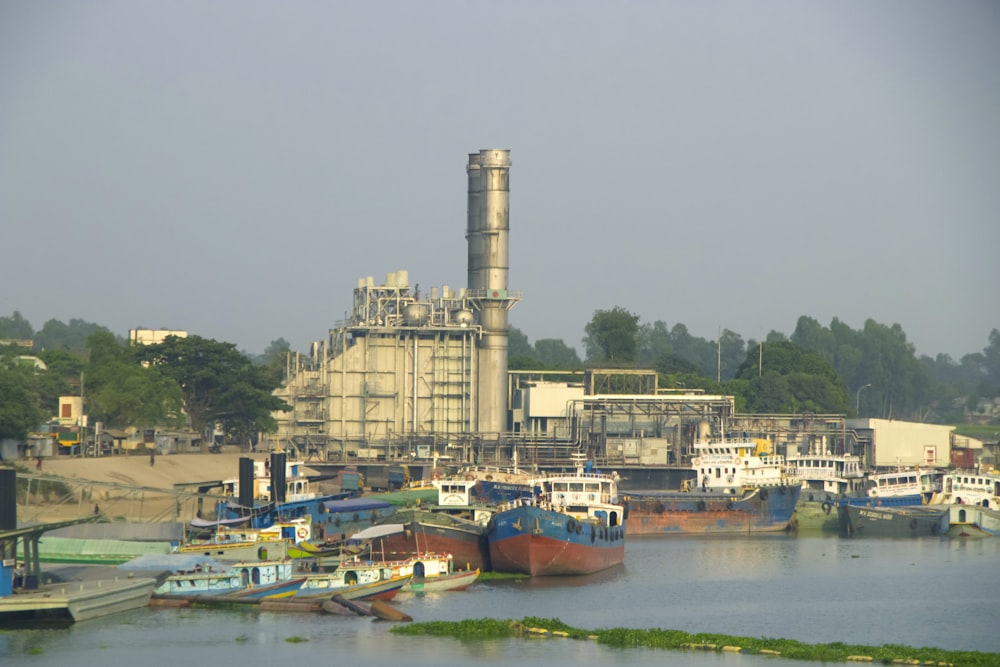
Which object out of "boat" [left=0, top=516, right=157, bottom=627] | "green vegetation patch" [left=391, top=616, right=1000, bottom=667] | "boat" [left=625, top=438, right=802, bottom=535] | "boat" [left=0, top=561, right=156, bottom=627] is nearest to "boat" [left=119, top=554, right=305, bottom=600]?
"boat" [left=0, top=516, right=157, bottom=627]

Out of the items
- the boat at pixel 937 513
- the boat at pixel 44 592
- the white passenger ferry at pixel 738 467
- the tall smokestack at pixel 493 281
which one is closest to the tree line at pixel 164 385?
the tall smokestack at pixel 493 281

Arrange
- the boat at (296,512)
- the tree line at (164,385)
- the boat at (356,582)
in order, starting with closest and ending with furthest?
the boat at (356,582), the boat at (296,512), the tree line at (164,385)

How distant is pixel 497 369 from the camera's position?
141 metres

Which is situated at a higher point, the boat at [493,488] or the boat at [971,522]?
the boat at [493,488]

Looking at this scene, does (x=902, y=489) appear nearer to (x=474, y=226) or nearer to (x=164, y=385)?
(x=474, y=226)

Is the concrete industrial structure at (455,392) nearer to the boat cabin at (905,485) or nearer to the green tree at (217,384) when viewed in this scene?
the green tree at (217,384)

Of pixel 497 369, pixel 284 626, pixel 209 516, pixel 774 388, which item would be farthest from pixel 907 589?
pixel 774 388

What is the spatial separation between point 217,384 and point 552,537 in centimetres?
6907

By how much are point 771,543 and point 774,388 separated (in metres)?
91.1

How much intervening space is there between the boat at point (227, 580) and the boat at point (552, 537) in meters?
12.0

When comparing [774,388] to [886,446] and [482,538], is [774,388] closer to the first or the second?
[886,446]

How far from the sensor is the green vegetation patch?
51.3 meters

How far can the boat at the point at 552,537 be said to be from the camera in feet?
237

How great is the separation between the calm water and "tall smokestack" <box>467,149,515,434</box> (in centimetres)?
5353
